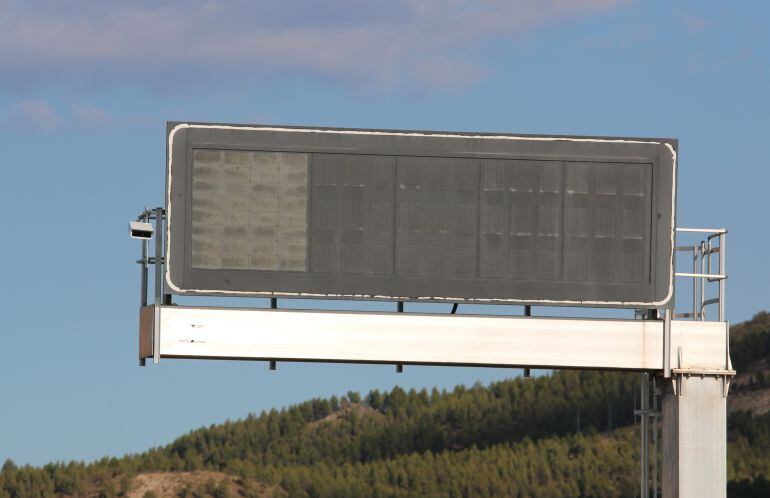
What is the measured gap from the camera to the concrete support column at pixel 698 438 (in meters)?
25.8

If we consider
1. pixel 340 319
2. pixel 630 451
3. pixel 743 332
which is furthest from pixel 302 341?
pixel 743 332

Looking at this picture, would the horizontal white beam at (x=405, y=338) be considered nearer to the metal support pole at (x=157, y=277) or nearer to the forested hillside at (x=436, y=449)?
the metal support pole at (x=157, y=277)

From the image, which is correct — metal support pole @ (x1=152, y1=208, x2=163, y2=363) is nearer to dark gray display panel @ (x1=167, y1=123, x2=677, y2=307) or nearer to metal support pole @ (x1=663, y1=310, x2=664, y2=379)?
dark gray display panel @ (x1=167, y1=123, x2=677, y2=307)

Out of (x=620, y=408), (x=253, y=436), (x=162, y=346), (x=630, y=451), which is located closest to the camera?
(x=162, y=346)

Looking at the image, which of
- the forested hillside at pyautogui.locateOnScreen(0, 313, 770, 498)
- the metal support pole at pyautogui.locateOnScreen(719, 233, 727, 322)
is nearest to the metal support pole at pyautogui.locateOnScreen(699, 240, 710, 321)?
the metal support pole at pyautogui.locateOnScreen(719, 233, 727, 322)

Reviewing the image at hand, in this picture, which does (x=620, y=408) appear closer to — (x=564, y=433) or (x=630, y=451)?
(x=564, y=433)

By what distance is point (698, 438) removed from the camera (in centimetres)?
2586

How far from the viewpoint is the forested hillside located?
9006 centimetres

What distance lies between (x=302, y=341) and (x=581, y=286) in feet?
14.7

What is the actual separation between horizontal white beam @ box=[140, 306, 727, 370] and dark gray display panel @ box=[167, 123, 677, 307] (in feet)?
1.31

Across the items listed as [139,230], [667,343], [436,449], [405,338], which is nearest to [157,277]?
[139,230]

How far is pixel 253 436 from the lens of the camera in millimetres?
119312

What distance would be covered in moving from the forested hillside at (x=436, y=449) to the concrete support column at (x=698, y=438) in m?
40.0

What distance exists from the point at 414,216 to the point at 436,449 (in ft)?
285
